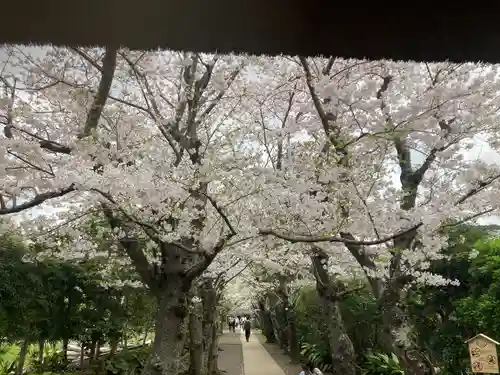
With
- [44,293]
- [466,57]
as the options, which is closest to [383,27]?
[466,57]

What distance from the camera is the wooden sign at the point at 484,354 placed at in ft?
16.6

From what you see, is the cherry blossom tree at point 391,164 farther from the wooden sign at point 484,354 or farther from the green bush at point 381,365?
the green bush at point 381,365

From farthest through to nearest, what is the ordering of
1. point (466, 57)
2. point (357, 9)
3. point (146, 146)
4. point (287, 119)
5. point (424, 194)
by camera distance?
point (287, 119) < point (424, 194) < point (146, 146) < point (466, 57) < point (357, 9)

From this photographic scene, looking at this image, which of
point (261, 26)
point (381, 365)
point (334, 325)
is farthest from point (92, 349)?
point (261, 26)

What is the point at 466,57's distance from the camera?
84.8 inches

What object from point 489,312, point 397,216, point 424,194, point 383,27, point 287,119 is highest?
point 287,119

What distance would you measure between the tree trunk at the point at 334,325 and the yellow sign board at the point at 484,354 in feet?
8.83

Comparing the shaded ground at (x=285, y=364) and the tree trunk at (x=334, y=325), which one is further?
the shaded ground at (x=285, y=364)

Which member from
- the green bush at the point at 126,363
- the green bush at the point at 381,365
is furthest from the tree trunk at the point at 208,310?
the green bush at the point at 381,365

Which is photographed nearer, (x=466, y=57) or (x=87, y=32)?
(x=87, y=32)

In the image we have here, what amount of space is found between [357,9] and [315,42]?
0.27 meters

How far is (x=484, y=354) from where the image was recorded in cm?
516

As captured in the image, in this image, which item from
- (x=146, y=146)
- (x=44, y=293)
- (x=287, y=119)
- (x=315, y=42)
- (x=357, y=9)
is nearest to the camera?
(x=357, y=9)

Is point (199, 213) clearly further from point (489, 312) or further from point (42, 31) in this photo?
point (42, 31)
